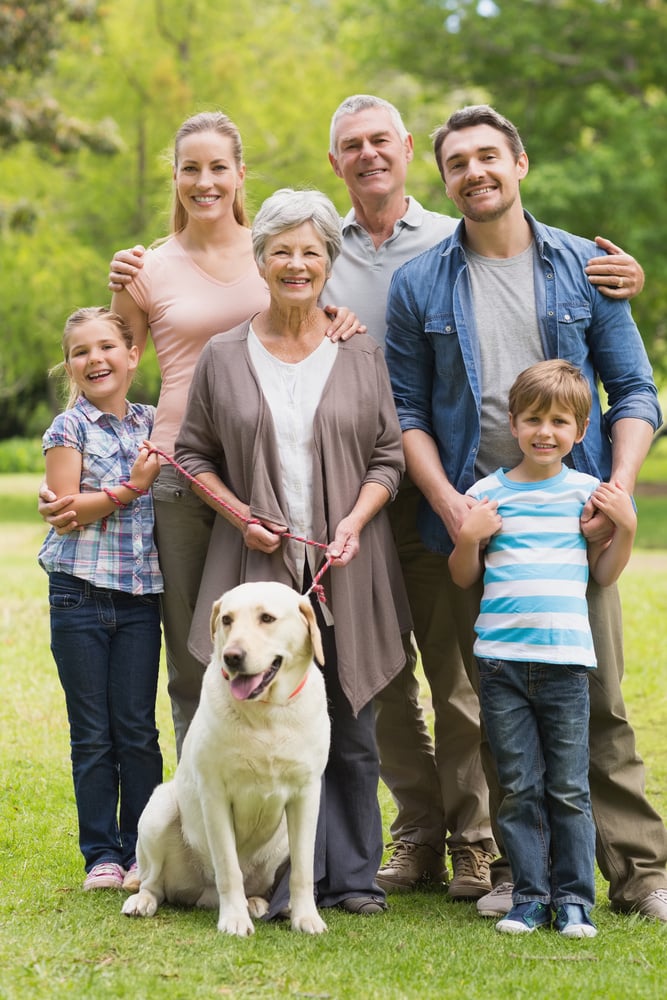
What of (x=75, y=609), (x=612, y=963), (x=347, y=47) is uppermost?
(x=347, y=47)

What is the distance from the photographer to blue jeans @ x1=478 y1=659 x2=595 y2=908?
4242 mm

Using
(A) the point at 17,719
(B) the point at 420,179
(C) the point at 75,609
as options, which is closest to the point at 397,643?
(C) the point at 75,609

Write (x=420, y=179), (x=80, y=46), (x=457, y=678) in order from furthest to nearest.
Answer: (x=420, y=179)
(x=80, y=46)
(x=457, y=678)

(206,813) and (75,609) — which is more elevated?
(75,609)

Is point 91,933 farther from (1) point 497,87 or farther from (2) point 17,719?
(1) point 497,87

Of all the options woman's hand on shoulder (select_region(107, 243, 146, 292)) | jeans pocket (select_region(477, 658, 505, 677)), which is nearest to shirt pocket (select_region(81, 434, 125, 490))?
woman's hand on shoulder (select_region(107, 243, 146, 292))

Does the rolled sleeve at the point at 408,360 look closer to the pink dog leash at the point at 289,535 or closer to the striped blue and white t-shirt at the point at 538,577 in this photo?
the striped blue and white t-shirt at the point at 538,577

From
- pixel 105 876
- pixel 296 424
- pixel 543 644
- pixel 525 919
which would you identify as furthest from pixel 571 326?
pixel 105 876

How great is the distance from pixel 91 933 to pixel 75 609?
122 cm

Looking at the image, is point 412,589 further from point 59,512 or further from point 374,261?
point 59,512

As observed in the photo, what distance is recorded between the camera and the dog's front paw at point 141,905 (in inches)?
169

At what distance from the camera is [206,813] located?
411 centimetres

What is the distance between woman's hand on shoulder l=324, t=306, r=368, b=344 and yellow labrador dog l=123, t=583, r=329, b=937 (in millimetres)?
1046

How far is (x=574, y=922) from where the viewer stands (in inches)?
165
